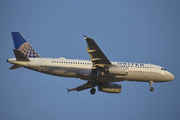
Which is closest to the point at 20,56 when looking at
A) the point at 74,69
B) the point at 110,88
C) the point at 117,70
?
the point at 74,69

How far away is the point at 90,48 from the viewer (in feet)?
94.2

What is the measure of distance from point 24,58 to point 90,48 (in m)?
9.28

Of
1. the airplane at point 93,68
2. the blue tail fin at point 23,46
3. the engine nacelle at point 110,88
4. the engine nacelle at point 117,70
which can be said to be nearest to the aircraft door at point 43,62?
the airplane at point 93,68

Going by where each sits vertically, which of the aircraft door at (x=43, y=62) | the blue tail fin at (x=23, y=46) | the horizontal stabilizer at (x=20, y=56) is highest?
the blue tail fin at (x=23, y=46)

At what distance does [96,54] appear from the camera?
1168 inches

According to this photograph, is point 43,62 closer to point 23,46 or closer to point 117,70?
point 23,46

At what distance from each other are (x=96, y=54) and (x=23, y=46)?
11.9m

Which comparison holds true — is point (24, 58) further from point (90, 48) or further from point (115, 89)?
point (115, 89)

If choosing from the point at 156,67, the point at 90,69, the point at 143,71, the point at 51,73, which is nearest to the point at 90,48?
the point at 90,69

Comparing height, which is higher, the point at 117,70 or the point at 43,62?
the point at 43,62

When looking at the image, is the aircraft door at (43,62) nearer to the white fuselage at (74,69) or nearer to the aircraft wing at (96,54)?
the white fuselage at (74,69)

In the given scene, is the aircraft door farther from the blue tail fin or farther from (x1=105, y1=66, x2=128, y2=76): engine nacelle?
(x1=105, y1=66, x2=128, y2=76): engine nacelle

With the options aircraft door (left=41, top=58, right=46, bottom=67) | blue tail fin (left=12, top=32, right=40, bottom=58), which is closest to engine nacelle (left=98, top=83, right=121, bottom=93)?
aircraft door (left=41, top=58, right=46, bottom=67)

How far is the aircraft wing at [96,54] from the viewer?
1097 inches
